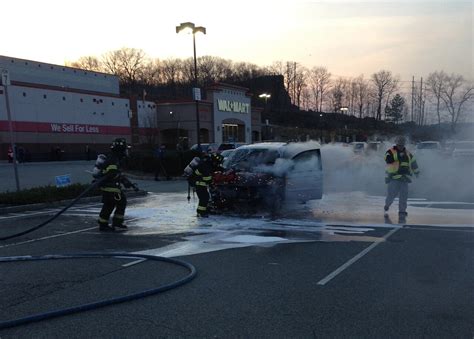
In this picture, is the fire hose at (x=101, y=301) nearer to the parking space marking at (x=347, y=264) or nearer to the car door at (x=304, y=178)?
the parking space marking at (x=347, y=264)

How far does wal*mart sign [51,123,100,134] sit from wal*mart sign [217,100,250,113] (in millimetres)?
14775

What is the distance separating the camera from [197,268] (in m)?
6.37

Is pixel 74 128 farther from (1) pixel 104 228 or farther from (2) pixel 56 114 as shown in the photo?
(1) pixel 104 228

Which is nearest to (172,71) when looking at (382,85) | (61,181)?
(382,85)

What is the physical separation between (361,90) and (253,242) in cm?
11011

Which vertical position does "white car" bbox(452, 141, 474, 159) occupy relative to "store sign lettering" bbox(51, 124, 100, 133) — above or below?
below

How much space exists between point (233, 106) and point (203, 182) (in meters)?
45.6

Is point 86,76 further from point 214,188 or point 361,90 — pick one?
point 361,90

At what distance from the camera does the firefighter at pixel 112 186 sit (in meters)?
9.41

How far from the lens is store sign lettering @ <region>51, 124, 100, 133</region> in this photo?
40.3 meters

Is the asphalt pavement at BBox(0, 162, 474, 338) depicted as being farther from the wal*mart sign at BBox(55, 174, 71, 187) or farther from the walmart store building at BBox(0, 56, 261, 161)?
the walmart store building at BBox(0, 56, 261, 161)

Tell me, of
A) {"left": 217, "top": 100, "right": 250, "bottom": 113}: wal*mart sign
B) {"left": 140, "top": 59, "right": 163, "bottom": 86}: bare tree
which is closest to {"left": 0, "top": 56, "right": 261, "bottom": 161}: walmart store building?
{"left": 217, "top": 100, "right": 250, "bottom": 113}: wal*mart sign

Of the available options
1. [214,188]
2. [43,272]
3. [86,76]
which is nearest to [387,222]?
[214,188]

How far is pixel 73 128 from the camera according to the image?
138 feet
